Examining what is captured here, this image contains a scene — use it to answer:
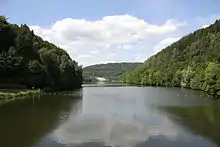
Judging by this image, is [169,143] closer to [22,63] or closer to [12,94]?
[12,94]

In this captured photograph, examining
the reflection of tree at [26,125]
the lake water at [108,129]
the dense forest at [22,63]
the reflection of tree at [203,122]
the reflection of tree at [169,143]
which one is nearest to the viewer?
the reflection of tree at [169,143]

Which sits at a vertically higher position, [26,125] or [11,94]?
[11,94]

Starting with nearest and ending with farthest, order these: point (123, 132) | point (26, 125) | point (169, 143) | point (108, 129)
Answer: point (169, 143), point (123, 132), point (108, 129), point (26, 125)

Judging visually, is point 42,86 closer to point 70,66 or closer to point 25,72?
point 25,72

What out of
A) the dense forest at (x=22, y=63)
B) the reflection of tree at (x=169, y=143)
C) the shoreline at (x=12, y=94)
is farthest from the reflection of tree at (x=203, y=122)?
the dense forest at (x=22, y=63)

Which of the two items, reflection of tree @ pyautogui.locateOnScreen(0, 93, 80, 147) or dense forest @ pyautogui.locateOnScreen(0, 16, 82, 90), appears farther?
dense forest @ pyautogui.locateOnScreen(0, 16, 82, 90)

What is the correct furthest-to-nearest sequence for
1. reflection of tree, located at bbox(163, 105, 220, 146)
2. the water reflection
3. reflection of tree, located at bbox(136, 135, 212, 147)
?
reflection of tree, located at bbox(163, 105, 220, 146) < the water reflection < reflection of tree, located at bbox(136, 135, 212, 147)

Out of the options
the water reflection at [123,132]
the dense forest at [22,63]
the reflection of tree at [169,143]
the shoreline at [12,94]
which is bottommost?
the reflection of tree at [169,143]

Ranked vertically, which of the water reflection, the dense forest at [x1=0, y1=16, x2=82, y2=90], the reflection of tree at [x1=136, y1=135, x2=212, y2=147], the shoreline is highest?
the dense forest at [x1=0, y1=16, x2=82, y2=90]

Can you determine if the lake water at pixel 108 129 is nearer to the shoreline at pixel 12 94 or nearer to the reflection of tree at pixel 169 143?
the reflection of tree at pixel 169 143

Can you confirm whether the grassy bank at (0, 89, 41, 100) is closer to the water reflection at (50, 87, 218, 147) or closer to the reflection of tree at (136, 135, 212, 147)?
the water reflection at (50, 87, 218, 147)

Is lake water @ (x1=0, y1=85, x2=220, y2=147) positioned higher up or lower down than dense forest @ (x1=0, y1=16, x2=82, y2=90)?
lower down

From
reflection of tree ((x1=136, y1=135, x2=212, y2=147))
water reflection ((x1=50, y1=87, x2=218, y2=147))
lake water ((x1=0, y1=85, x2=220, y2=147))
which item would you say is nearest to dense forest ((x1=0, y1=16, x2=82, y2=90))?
lake water ((x1=0, y1=85, x2=220, y2=147))

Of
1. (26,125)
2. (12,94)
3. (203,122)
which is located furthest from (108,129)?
(12,94)
